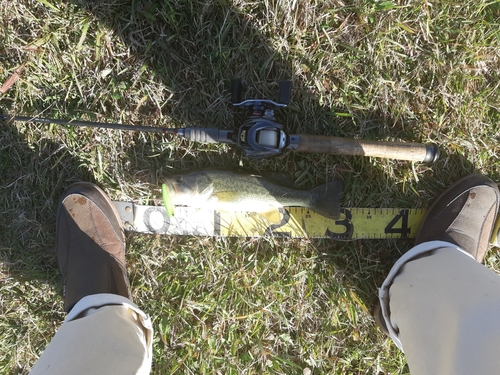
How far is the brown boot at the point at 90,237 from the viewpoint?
2576 millimetres

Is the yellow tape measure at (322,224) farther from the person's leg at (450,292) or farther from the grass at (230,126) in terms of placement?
the person's leg at (450,292)

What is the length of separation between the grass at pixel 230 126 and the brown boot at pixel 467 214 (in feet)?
0.46

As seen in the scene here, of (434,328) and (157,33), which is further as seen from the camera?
(157,33)

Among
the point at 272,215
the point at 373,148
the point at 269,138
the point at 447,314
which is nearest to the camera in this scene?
the point at 447,314

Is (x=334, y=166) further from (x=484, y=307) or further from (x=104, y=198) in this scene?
(x=104, y=198)

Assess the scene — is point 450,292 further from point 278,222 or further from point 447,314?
point 278,222

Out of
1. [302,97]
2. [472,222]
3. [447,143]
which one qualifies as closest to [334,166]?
[302,97]

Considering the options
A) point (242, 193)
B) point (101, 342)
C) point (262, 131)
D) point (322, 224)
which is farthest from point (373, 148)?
point (101, 342)

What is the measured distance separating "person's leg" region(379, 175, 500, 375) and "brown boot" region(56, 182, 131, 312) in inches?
73.4

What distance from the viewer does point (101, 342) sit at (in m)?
1.86

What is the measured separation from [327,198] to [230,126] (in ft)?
2.97

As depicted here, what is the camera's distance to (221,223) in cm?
274

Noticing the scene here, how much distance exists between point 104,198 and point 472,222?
2.76 m

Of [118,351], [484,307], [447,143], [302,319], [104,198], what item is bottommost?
[302,319]
